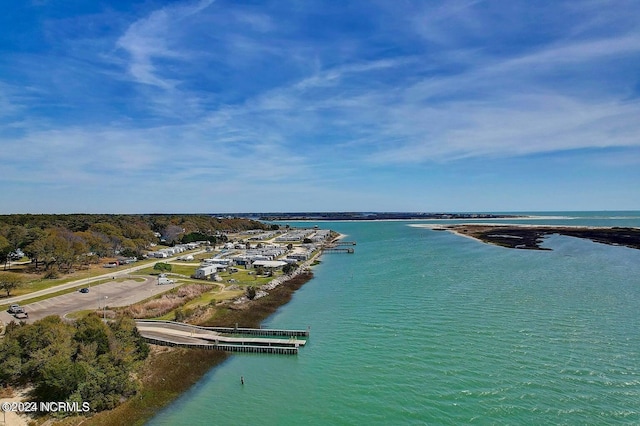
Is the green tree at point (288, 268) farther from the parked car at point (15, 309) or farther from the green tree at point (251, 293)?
the parked car at point (15, 309)

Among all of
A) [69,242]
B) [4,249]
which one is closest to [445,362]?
[69,242]

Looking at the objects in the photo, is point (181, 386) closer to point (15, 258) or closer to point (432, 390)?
point (432, 390)

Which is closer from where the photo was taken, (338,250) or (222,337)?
(222,337)

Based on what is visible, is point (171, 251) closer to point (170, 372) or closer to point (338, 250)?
point (338, 250)

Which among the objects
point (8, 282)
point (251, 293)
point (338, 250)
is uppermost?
point (8, 282)

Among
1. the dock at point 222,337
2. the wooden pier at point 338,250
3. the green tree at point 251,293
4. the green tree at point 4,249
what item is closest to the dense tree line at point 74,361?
the dock at point 222,337

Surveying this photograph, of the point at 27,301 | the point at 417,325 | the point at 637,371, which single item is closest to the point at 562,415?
the point at 637,371
